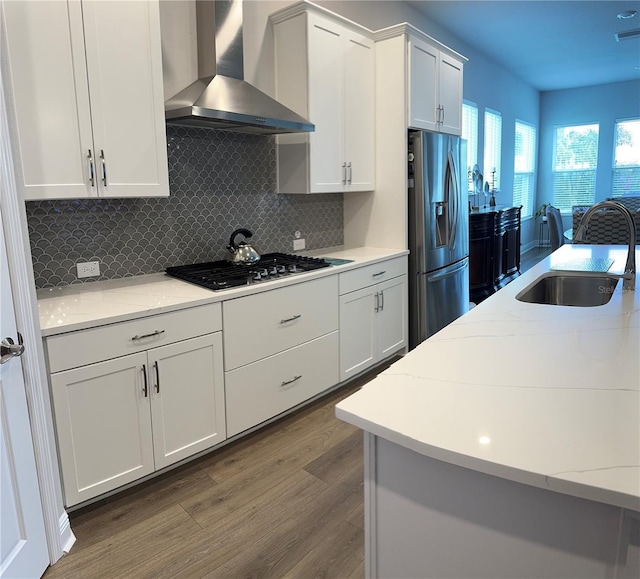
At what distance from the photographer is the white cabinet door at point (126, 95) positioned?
2.15 m

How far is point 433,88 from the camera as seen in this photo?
3984mm

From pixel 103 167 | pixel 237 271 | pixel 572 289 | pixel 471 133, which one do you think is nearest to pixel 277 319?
pixel 237 271

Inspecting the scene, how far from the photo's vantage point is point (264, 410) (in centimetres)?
273

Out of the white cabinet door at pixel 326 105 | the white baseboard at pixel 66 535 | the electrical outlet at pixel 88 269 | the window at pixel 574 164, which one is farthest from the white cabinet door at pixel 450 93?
the window at pixel 574 164

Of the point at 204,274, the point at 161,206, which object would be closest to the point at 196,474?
the point at 204,274

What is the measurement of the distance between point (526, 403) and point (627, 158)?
9928 millimetres

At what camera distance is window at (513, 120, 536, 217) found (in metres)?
8.68

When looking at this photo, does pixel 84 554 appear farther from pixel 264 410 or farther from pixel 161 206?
pixel 161 206

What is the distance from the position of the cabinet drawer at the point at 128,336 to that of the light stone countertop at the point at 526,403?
3.96 ft

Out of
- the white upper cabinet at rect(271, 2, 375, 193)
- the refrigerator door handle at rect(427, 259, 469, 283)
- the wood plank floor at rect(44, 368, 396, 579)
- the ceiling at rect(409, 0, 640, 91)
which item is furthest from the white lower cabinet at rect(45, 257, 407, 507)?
the ceiling at rect(409, 0, 640, 91)

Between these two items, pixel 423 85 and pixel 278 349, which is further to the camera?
pixel 423 85

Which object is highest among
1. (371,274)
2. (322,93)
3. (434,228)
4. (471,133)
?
(471,133)

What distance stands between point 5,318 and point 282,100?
2.37m

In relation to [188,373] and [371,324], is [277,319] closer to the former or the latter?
[188,373]
